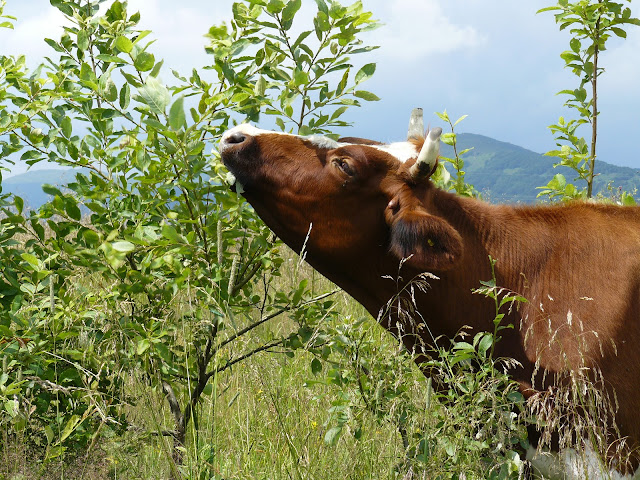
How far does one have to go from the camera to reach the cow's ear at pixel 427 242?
3455 mm

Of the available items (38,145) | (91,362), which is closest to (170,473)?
(91,362)

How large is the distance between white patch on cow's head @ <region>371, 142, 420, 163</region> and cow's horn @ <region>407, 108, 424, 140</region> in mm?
262

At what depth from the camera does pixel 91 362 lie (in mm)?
3590

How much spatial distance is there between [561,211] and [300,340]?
63.4 inches

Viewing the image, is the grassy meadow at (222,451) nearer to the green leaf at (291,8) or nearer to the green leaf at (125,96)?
the green leaf at (125,96)

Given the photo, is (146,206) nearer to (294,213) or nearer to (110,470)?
(294,213)

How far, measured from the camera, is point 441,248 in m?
3.48

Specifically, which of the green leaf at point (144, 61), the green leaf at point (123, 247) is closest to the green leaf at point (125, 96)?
the green leaf at point (144, 61)

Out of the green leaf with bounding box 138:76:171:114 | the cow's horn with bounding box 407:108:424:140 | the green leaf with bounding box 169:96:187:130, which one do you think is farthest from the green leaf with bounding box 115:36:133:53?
the cow's horn with bounding box 407:108:424:140

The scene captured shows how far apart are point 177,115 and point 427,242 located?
1.31 meters

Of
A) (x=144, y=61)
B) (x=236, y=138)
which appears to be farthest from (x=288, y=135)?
(x=144, y=61)

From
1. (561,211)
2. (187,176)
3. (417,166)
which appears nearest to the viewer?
(187,176)

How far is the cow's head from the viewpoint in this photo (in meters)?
3.64

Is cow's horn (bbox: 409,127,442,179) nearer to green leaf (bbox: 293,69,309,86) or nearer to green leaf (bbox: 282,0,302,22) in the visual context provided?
green leaf (bbox: 293,69,309,86)
